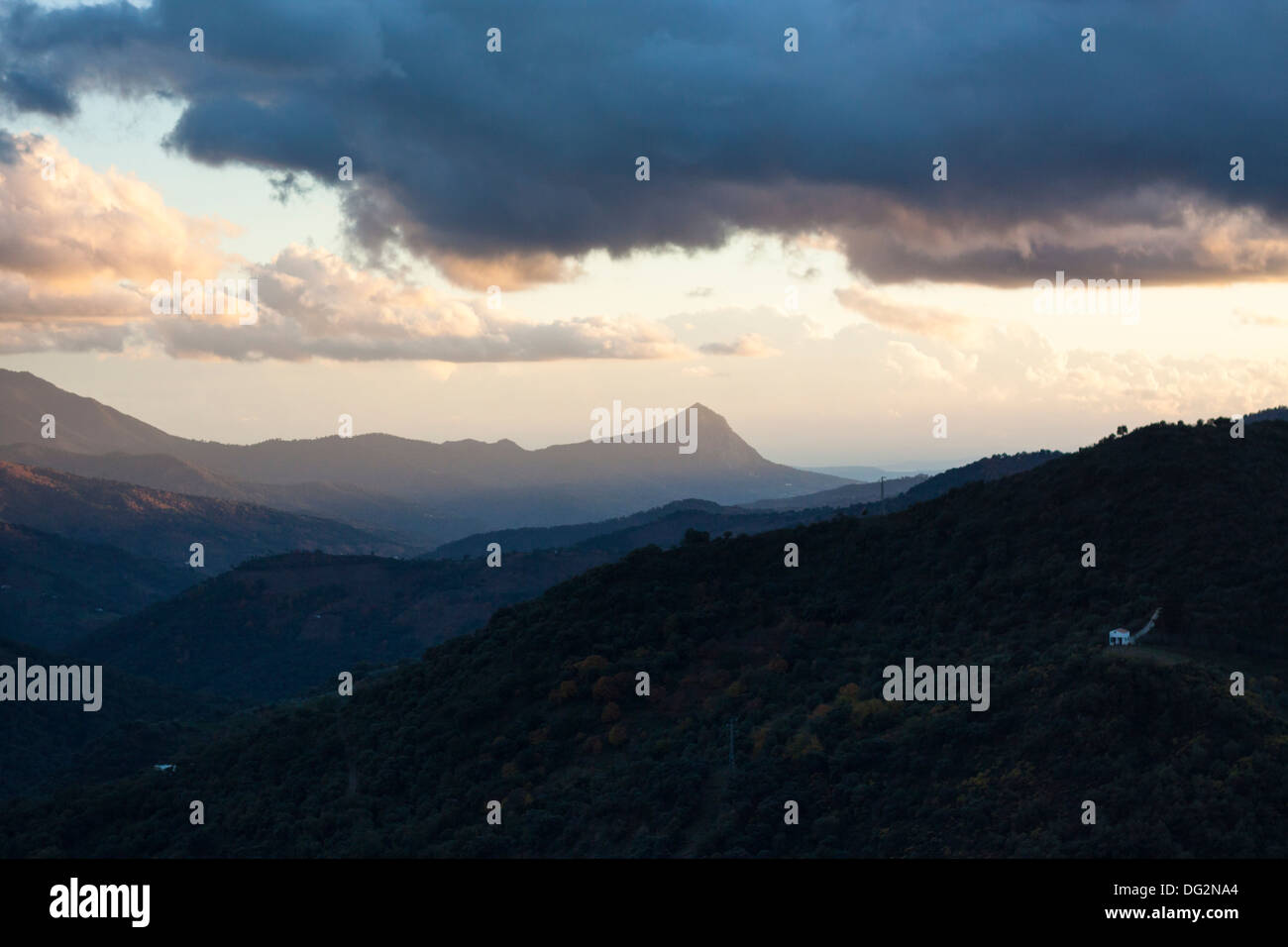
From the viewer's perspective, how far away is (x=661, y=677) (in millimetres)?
58531

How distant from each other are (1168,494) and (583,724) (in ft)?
106

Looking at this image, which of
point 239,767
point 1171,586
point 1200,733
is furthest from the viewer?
point 239,767

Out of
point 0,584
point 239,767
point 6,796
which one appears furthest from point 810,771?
point 0,584

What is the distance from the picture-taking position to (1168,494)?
59.8m

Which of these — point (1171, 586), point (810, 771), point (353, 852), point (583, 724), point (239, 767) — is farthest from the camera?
point (239, 767)

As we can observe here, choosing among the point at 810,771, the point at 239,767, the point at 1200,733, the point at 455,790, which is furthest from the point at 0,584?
the point at 1200,733

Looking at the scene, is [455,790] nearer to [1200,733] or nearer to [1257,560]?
[1200,733]

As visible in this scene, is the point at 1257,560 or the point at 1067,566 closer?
the point at 1257,560

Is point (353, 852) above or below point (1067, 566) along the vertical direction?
below

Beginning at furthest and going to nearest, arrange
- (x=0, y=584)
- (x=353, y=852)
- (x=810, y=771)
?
(x=0, y=584) < (x=353, y=852) < (x=810, y=771)

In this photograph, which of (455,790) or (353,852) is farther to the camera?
(455,790)

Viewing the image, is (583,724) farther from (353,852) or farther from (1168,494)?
(1168,494)

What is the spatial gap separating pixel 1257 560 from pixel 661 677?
28482 mm

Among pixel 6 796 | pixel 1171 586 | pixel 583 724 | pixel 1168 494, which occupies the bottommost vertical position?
pixel 6 796
